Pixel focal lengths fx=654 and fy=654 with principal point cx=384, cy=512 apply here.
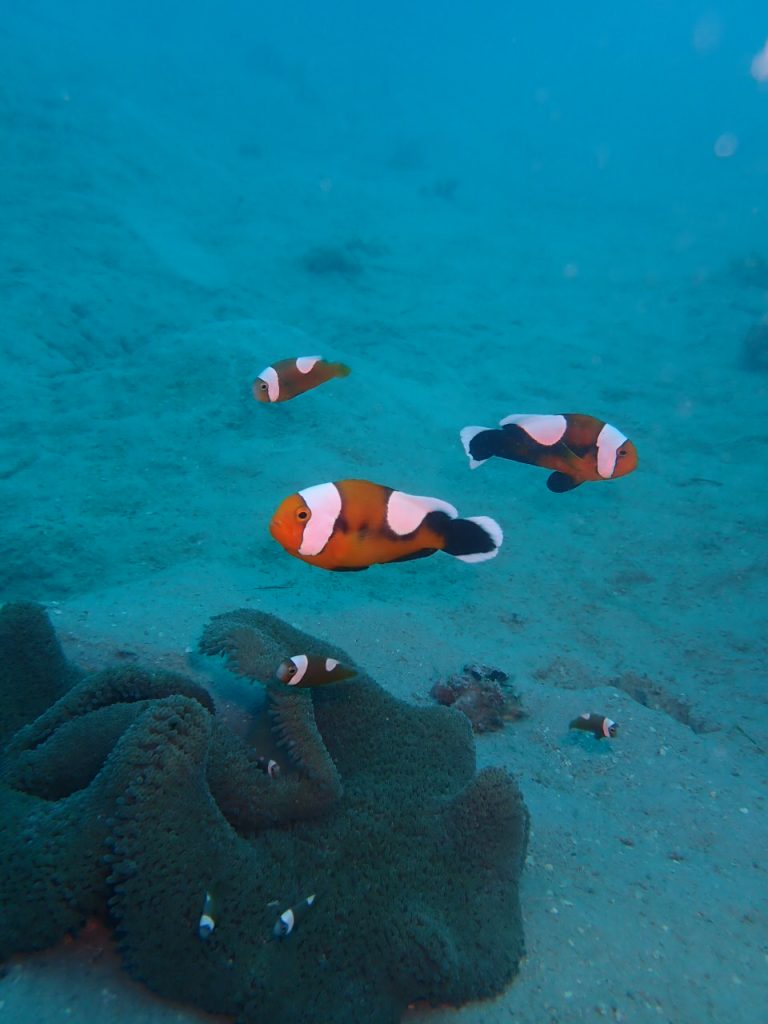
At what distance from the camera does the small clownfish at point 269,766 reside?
269cm

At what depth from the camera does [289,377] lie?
4367mm

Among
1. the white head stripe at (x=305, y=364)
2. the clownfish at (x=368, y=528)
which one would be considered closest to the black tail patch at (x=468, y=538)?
the clownfish at (x=368, y=528)

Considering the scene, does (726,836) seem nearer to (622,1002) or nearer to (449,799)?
(622,1002)

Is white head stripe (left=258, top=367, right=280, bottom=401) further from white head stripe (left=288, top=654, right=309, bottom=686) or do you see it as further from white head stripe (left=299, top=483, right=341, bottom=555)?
white head stripe (left=299, top=483, right=341, bottom=555)

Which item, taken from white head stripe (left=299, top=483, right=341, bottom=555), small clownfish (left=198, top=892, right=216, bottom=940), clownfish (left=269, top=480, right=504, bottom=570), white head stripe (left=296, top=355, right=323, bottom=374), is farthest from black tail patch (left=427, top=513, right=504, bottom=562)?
white head stripe (left=296, top=355, right=323, bottom=374)

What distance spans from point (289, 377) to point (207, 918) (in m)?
3.16

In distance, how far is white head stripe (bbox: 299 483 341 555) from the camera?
2.26 m

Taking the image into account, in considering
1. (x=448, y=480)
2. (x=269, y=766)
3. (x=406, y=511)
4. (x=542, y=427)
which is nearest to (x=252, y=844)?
(x=269, y=766)

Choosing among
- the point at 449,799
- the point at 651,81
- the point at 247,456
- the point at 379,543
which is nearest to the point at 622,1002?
the point at 449,799

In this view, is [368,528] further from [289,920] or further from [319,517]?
[289,920]

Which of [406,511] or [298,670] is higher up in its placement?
[406,511]

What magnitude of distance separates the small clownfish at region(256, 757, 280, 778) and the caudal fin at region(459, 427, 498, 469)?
170 centimetres

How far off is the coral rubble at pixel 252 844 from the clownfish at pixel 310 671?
0.25ft

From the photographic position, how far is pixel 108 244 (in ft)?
48.4
